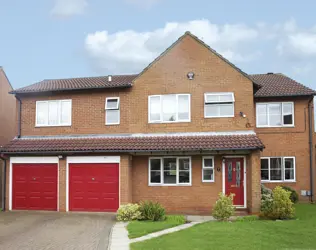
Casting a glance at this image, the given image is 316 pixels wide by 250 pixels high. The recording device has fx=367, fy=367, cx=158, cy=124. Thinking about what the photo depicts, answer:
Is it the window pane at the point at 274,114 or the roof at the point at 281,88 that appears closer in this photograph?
the roof at the point at 281,88

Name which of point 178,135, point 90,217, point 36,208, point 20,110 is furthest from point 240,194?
point 20,110

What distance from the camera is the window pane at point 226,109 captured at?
58.9 ft

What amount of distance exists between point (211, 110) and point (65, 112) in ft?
25.1

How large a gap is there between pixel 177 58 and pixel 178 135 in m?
3.88

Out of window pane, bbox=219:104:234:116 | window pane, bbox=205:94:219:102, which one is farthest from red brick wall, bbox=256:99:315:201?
window pane, bbox=205:94:219:102

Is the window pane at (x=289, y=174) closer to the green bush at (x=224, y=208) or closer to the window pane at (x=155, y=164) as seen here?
the window pane at (x=155, y=164)

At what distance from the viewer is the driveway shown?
1126cm

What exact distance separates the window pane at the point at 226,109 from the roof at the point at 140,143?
3.37 ft

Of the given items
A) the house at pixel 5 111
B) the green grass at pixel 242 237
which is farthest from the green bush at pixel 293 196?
the house at pixel 5 111

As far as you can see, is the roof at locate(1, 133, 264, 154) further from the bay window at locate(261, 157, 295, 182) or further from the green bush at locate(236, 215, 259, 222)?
the bay window at locate(261, 157, 295, 182)

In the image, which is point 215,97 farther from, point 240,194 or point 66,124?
point 66,124

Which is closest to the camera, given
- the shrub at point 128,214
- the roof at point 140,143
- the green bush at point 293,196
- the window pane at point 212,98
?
the shrub at point 128,214

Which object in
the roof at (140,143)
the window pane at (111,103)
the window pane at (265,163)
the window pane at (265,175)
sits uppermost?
the window pane at (111,103)

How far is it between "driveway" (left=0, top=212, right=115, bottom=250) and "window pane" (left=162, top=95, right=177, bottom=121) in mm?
5522
